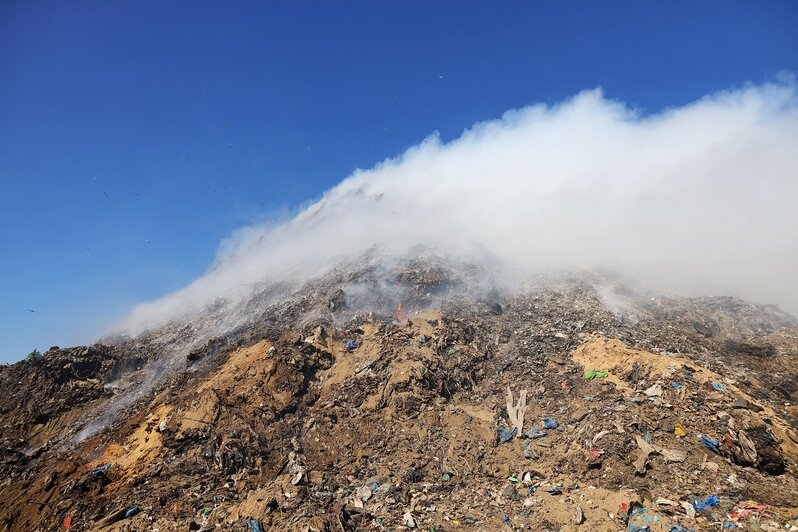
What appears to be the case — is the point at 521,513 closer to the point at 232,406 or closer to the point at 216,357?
the point at 232,406

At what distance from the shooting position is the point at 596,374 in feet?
40.8

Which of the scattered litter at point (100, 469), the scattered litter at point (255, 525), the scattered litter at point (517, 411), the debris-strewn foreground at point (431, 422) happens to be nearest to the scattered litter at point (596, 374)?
the debris-strewn foreground at point (431, 422)

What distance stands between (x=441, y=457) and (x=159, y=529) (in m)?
6.72

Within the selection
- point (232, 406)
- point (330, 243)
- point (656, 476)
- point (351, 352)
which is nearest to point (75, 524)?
point (232, 406)

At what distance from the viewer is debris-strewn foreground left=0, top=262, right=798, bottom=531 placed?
849 centimetres

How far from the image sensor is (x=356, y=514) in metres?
8.62

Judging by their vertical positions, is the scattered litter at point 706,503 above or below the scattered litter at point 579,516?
below

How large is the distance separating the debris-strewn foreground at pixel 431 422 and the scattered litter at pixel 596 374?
0.19 ft

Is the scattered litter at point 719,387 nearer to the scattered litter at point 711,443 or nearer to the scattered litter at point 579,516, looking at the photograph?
the scattered litter at point 711,443

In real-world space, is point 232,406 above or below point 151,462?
above

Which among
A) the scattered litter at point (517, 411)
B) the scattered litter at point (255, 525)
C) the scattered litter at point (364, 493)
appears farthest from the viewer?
the scattered litter at point (517, 411)

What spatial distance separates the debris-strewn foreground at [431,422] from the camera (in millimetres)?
8492

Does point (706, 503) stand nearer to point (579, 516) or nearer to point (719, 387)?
point (579, 516)

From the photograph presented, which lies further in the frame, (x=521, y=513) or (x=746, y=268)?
(x=746, y=268)
